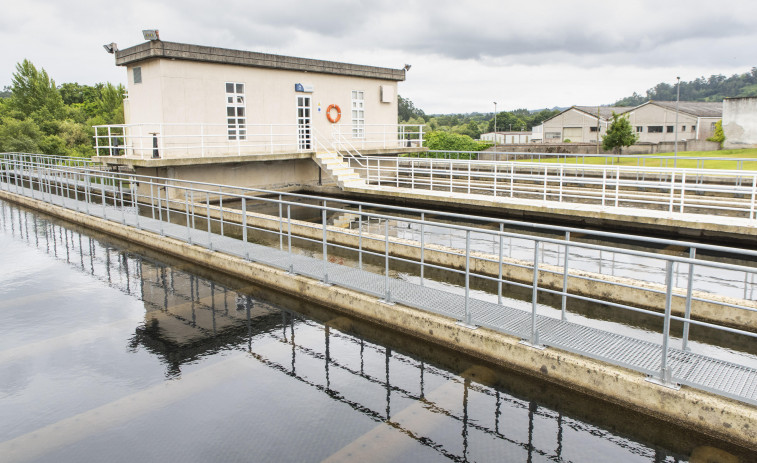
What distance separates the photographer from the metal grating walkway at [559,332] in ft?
16.2

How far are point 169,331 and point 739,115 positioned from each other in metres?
51.1

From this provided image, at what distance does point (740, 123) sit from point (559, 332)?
49.4 meters

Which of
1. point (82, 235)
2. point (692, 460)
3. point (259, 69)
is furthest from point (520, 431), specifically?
point (259, 69)

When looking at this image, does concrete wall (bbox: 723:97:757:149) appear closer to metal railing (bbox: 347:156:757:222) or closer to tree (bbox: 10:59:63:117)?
metal railing (bbox: 347:156:757:222)

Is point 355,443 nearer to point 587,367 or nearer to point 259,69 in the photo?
point 587,367

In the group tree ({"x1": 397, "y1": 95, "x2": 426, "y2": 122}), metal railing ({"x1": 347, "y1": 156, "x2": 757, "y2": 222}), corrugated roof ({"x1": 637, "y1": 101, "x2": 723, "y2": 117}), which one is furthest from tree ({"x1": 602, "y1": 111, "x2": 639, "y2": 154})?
tree ({"x1": 397, "y1": 95, "x2": 426, "y2": 122})

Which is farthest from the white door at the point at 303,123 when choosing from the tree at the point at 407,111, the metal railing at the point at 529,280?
the tree at the point at 407,111

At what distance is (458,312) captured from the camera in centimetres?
669

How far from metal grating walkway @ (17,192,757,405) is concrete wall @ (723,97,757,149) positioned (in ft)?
158

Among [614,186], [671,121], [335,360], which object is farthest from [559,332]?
[671,121]

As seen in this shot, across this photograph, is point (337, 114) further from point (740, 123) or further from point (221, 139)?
point (740, 123)

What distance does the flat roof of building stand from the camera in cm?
1916

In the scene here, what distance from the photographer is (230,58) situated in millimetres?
20844

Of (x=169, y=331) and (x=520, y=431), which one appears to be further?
(x=169, y=331)
